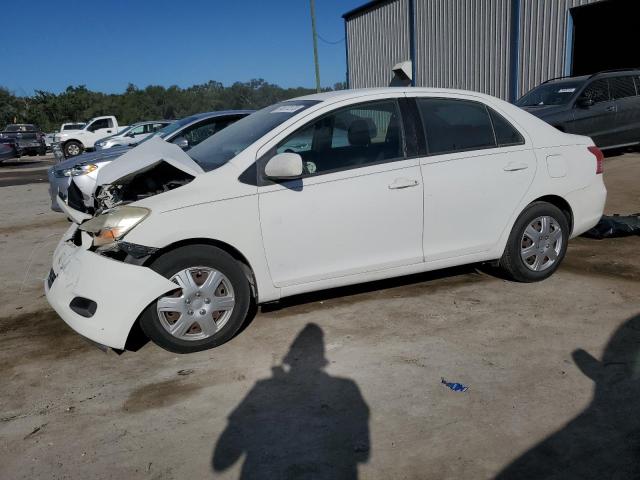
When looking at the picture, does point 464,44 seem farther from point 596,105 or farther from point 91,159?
point 91,159

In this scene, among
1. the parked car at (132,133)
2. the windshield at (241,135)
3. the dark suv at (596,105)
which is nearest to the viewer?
the windshield at (241,135)

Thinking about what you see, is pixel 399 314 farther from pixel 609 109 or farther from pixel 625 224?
pixel 609 109

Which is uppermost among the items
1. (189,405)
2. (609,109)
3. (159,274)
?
(609,109)

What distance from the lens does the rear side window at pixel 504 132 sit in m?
4.38

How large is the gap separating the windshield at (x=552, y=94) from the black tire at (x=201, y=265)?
9.14 m

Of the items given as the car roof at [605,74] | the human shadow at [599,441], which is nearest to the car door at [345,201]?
the human shadow at [599,441]

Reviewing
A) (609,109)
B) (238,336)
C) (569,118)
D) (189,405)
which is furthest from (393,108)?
(609,109)

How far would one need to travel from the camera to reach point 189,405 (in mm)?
3070

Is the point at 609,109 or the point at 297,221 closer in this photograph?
the point at 297,221

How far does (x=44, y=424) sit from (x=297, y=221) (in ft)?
6.27

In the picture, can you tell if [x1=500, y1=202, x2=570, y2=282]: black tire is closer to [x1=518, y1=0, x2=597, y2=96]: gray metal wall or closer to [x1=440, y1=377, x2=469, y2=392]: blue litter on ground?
[x1=440, y1=377, x2=469, y2=392]: blue litter on ground

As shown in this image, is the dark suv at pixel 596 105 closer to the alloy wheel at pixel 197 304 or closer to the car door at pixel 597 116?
the car door at pixel 597 116

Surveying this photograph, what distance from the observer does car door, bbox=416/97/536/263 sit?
4098 mm

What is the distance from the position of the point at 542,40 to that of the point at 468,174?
11.2 meters
